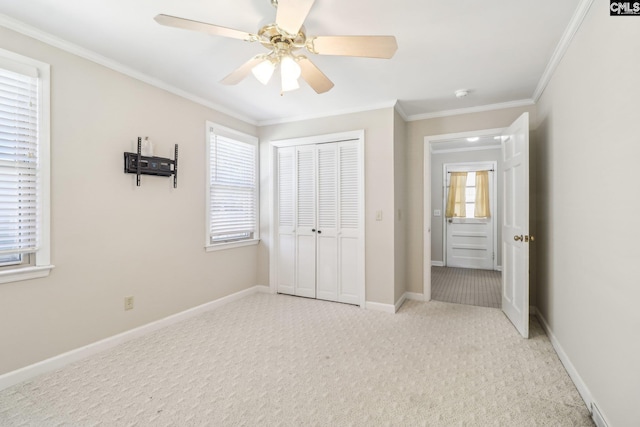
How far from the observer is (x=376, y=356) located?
8.29 ft

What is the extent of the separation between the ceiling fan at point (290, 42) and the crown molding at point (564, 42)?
118cm

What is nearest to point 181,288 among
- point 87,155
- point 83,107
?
point 87,155

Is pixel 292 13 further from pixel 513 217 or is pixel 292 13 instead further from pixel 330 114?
pixel 513 217

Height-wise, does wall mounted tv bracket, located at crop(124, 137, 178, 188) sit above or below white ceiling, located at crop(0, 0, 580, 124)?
below

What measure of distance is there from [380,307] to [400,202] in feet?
4.24

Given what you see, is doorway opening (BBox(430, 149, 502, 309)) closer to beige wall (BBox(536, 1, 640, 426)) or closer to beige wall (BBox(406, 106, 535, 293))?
beige wall (BBox(406, 106, 535, 293))

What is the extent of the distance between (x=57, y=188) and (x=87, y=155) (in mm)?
341

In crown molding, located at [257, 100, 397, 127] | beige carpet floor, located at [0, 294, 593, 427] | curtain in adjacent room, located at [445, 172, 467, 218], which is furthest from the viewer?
curtain in adjacent room, located at [445, 172, 467, 218]

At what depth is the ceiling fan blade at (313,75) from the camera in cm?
204

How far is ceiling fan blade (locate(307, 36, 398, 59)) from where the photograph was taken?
1687 mm

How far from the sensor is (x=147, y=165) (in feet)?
9.50

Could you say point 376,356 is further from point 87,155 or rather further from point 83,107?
point 83,107

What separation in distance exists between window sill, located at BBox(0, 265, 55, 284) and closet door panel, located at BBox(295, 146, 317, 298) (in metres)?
2.57

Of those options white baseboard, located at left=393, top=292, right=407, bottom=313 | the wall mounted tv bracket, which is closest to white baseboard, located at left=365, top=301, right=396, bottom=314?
white baseboard, located at left=393, top=292, right=407, bottom=313
